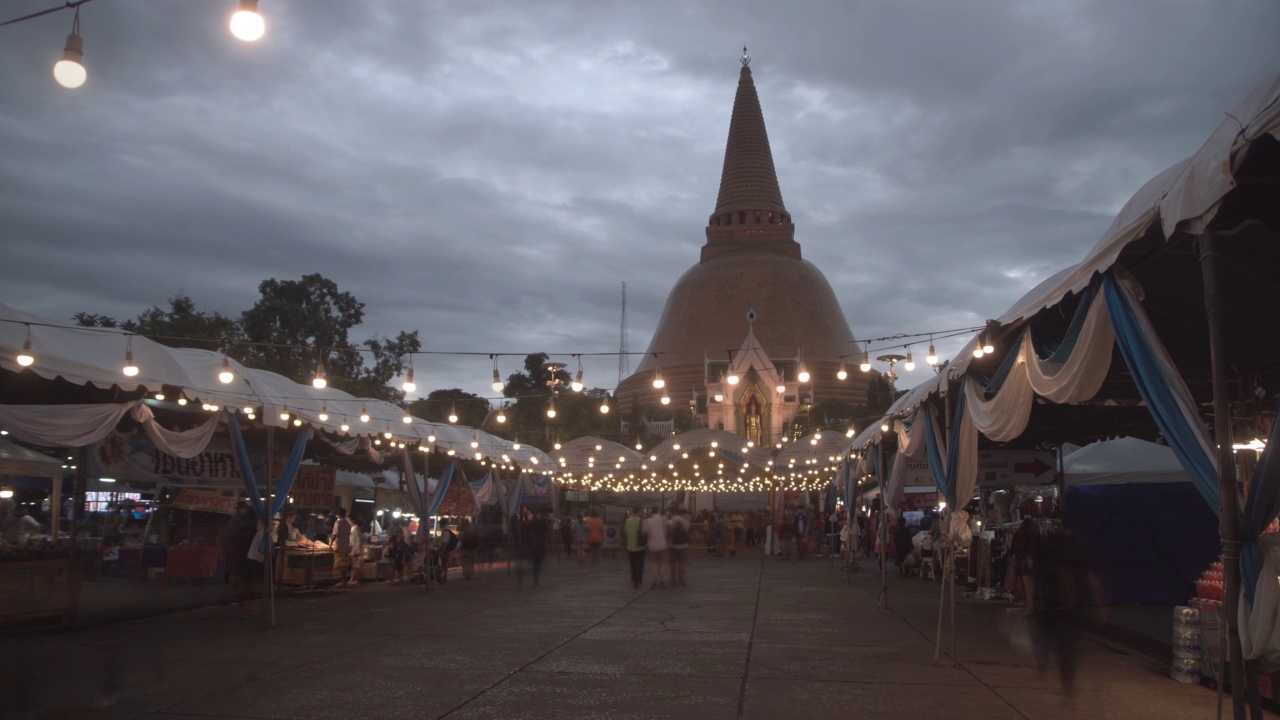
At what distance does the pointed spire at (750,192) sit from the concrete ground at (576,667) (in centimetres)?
6415

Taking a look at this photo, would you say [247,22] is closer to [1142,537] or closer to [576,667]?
[576,667]

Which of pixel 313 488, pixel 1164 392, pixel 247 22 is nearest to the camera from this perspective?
pixel 1164 392

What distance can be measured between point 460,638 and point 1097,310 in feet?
25.0

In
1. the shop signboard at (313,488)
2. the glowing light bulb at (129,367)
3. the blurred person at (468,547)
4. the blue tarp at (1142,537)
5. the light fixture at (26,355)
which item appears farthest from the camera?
the blurred person at (468,547)

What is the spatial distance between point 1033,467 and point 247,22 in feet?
45.5

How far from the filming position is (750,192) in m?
77.1

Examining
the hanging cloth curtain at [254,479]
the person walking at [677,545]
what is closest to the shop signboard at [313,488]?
the hanging cloth curtain at [254,479]

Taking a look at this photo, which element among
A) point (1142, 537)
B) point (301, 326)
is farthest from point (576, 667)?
point (301, 326)

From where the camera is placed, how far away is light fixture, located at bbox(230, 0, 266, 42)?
247 inches

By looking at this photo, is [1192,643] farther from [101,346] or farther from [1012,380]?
[101,346]

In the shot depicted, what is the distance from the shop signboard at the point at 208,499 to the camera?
19281 millimetres

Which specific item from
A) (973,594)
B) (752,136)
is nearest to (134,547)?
(973,594)

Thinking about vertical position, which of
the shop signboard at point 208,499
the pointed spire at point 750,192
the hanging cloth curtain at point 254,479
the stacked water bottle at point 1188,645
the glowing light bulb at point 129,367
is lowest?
the stacked water bottle at point 1188,645

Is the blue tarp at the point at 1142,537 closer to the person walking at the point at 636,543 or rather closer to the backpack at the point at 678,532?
the backpack at the point at 678,532
